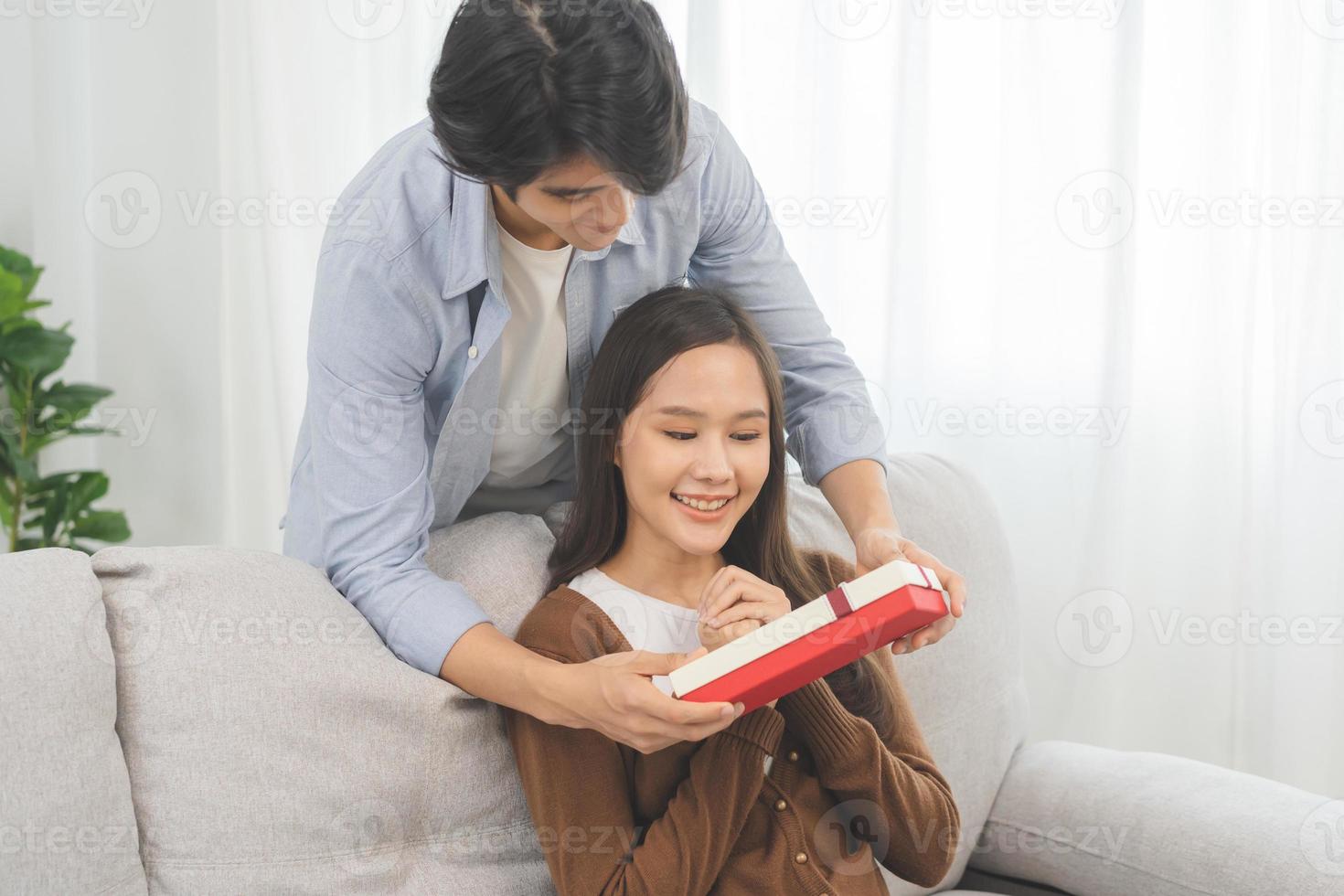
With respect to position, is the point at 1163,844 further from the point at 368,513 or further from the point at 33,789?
the point at 33,789

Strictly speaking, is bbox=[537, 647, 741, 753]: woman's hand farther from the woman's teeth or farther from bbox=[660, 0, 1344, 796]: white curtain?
bbox=[660, 0, 1344, 796]: white curtain

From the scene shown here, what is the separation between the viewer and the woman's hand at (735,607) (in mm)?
Answer: 1291

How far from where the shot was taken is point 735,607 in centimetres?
131

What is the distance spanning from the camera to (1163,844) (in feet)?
5.70

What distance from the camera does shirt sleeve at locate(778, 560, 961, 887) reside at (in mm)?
1392

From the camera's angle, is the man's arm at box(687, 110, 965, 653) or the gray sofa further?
the man's arm at box(687, 110, 965, 653)

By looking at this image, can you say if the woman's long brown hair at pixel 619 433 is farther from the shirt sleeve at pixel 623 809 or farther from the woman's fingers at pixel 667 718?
the woman's fingers at pixel 667 718

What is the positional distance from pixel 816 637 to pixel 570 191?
469mm

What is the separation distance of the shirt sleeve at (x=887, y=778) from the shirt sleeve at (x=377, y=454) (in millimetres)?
385

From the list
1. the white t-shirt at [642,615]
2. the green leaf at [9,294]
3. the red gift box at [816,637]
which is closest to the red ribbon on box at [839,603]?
the red gift box at [816,637]

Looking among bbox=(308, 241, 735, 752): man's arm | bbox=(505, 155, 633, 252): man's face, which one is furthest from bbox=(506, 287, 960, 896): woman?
bbox=(505, 155, 633, 252): man's face

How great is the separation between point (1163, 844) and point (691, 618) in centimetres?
77

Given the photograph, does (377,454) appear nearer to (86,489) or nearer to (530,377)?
(530,377)

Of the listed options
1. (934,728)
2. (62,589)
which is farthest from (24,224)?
(934,728)
